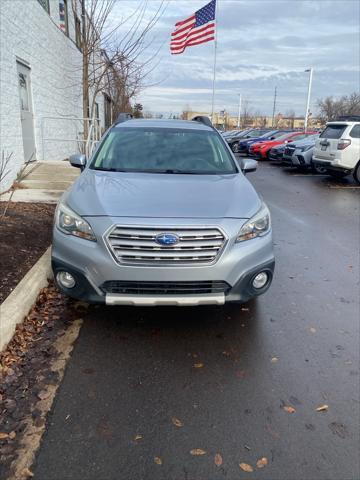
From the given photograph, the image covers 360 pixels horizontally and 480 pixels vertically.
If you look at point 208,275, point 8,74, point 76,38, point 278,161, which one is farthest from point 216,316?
point 278,161

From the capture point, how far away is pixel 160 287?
122 inches

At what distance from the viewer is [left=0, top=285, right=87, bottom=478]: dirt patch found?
2.35 m

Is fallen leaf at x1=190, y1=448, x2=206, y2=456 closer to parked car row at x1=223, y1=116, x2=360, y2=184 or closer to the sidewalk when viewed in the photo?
the sidewalk

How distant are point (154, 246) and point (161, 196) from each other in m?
0.59

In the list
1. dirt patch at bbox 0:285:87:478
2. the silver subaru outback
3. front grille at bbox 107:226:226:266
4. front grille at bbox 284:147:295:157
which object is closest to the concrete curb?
dirt patch at bbox 0:285:87:478

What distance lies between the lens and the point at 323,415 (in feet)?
8.71

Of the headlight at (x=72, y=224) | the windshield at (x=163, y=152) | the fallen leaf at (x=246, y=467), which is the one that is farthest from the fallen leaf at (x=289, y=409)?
the windshield at (x=163, y=152)

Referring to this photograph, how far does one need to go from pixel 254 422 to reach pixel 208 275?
1.07m

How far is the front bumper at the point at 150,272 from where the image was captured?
3.06 metres

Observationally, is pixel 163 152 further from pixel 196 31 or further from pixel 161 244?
pixel 196 31

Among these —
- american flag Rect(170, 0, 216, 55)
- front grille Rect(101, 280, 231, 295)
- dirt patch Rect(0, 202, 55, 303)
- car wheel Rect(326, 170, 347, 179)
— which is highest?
american flag Rect(170, 0, 216, 55)

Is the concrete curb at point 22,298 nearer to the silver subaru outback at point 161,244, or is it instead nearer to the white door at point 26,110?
the silver subaru outback at point 161,244

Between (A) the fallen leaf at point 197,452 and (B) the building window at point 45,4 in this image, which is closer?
(A) the fallen leaf at point 197,452

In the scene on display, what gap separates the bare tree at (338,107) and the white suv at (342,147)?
4229 cm
